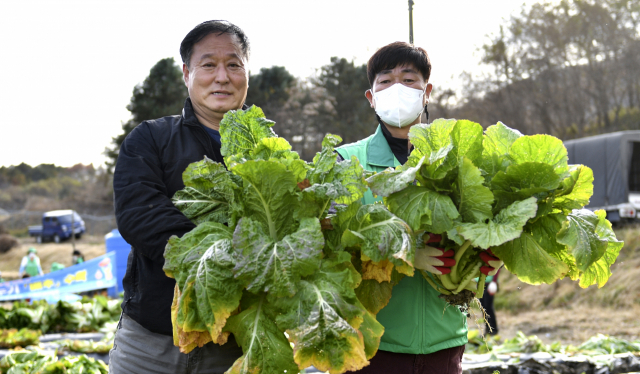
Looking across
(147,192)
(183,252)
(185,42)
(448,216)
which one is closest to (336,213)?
(448,216)

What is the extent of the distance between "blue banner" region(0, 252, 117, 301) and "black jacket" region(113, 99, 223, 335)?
10.6 metres

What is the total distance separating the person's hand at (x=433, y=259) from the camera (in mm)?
2092

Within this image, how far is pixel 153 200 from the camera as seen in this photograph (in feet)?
7.05

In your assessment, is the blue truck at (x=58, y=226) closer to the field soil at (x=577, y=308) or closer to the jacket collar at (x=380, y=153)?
the field soil at (x=577, y=308)

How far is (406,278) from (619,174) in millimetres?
15374

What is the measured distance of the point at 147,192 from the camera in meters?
2.16

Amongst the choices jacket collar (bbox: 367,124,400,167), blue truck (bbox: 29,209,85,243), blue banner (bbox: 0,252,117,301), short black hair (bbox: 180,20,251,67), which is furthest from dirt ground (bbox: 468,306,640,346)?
blue truck (bbox: 29,209,85,243)

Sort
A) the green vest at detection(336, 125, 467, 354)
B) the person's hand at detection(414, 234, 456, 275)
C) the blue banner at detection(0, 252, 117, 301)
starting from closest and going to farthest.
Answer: the person's hand at detection(414, 234, 456, 275) → the green vest at detection(336, 125, 467, 354) → the blue banner at detection(0, 252, 117, 301)

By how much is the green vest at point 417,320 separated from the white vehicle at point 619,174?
595 inches

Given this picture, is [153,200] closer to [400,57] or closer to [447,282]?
[447,282]

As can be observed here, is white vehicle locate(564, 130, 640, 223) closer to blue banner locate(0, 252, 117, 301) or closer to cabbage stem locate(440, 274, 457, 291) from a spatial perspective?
blue banner locate(0, 252, 117, 301)

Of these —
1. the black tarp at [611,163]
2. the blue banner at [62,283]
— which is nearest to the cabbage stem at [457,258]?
the blue banner at [62,283]

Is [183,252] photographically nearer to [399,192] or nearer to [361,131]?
[399,192]

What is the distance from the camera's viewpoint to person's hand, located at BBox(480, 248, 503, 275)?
2.13 meters
